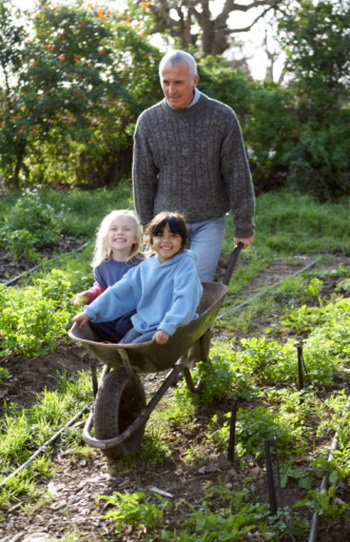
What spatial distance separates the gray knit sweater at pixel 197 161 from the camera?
4.61 metres

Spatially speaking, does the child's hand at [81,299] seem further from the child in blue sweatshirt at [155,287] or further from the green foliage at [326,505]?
the green foliage at [326,505]

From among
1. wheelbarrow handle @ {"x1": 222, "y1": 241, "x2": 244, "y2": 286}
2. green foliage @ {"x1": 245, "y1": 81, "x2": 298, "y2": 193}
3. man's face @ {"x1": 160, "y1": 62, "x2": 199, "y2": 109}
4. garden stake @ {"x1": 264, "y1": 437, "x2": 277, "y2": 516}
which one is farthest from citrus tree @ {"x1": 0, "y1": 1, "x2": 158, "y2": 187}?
garden stake @ {"x1": 264, "y1": 437, "x2": 277, "y2": 516}

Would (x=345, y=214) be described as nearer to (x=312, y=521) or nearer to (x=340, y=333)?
(x=340, y=333)

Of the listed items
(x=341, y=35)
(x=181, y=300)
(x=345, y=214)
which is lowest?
(x=345, y=214)

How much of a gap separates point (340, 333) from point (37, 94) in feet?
26.2

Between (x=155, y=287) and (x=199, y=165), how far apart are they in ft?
3.43

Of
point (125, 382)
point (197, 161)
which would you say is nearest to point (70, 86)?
point (197, 161)

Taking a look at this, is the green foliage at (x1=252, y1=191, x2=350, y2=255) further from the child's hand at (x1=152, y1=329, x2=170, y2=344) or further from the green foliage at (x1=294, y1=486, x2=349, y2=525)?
the green foliage at (x1=294, y1=486, x2=349, y2=525)

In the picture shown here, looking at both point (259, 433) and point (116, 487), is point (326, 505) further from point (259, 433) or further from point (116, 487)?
point (116, 487)

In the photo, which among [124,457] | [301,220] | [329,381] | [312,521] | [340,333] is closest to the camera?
[312,521]

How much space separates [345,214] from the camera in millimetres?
11055

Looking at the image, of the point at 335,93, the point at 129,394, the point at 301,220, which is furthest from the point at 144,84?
the point at 129,394

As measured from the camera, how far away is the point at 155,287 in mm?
4023

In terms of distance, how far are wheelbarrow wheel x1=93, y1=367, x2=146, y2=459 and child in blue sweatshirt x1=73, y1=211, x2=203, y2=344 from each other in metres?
0.24
